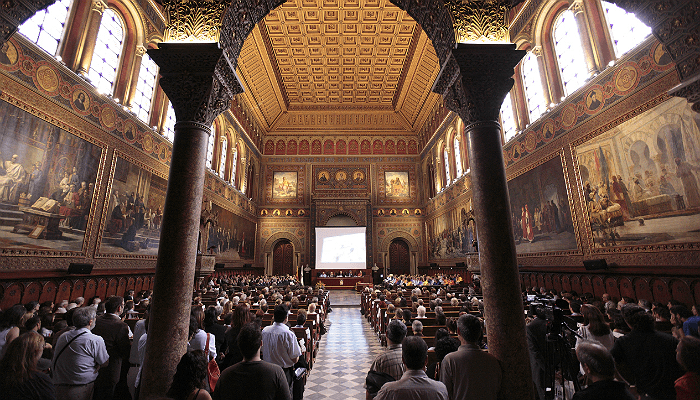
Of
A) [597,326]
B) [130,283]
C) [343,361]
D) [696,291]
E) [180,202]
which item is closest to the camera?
[597,326]

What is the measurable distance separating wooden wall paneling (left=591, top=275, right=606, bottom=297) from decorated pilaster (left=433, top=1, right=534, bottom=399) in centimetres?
740

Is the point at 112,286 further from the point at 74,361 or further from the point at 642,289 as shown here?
the point at 642,289

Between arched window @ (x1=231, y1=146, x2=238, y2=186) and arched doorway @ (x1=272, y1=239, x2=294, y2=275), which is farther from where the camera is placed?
arched doorway @ (x1=272, y1=239, x2=294, y2=275)

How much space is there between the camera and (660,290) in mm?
7379

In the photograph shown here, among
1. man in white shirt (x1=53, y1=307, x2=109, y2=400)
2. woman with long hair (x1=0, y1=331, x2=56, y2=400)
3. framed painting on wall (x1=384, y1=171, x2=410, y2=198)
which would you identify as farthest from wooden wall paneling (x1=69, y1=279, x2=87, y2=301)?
framed painting on wall (x1=384, y1=171, x2=410, y2=198)

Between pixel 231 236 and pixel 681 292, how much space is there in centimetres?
1925

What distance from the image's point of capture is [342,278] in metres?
23.4

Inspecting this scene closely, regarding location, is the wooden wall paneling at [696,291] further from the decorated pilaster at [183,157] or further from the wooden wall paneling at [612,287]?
the decorated pilaster at [183,157]

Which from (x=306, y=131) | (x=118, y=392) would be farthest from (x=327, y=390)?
(x=306, y=131)

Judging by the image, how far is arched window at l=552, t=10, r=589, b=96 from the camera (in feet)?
33.2

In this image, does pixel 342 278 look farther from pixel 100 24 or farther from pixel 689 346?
pixel 689 346

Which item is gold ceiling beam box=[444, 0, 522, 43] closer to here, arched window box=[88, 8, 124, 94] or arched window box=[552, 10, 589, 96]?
arched window box=[552, 10, 589, 96]

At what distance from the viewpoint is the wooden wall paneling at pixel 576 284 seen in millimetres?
9695

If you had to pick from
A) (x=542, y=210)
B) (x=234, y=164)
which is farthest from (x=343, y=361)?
(x=234, y=164)
